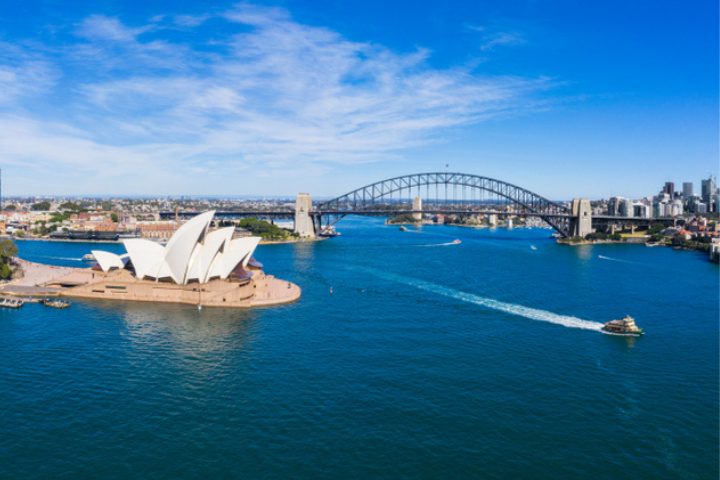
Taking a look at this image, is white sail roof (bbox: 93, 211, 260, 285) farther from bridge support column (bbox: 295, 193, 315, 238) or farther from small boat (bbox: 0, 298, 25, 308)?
bridge support column (bbox: 295, 193, 315, 238)

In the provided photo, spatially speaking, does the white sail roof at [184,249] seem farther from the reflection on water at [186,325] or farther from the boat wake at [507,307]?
the boat wake at [507,307]

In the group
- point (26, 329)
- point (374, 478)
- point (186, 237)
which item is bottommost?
point (374, 478)

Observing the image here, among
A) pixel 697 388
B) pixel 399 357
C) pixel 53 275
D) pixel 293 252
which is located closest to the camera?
pixel 697 388

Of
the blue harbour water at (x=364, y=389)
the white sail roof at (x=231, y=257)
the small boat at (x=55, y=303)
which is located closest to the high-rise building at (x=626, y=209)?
the blue harbour water at (x=364, y=389)

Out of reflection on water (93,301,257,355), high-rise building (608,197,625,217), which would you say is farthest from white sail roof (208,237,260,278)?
high-rise building (608,197,625,217)

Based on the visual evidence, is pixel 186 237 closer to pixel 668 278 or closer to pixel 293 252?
pixel 293 252

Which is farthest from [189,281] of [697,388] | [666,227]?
[666,227]

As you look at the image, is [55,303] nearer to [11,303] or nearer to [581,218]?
[11,303]
